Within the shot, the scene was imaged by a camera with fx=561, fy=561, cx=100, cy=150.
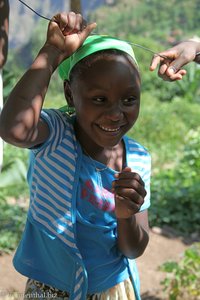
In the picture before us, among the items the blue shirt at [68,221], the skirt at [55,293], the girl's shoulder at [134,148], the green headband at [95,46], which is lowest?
the skirt at [55,293]

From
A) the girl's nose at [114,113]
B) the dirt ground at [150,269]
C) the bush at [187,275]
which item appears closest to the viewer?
the girl's nose at [114,113]

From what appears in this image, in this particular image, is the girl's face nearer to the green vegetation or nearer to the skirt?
the skirt

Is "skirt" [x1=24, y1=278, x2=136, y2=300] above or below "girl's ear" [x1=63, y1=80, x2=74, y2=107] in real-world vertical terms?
below

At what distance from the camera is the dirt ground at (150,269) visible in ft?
12.1

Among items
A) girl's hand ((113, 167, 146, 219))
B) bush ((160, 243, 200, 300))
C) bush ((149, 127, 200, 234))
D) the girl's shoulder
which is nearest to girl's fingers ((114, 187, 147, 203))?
girl's hand ((113, 167, 146, 219))

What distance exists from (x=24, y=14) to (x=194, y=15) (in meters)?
6.90

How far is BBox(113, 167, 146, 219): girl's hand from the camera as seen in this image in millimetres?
1605

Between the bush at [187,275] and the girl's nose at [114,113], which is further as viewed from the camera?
the bush at [187,275]

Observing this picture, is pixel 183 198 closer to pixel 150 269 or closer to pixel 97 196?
pixel 150 269

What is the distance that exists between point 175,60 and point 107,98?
0.38m

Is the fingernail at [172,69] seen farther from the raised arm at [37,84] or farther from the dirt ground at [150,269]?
the dirt ground at [150,269]

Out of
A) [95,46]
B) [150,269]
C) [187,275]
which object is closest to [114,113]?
[95,46]

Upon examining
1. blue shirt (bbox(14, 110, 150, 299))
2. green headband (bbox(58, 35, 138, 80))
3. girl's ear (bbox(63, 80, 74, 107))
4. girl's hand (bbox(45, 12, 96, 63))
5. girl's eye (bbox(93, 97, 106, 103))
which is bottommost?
blue shirt (bbox(14, 110, 150, 299))

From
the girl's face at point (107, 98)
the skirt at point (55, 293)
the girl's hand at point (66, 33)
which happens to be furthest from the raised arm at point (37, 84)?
A: the skirt at point (55, 293)
